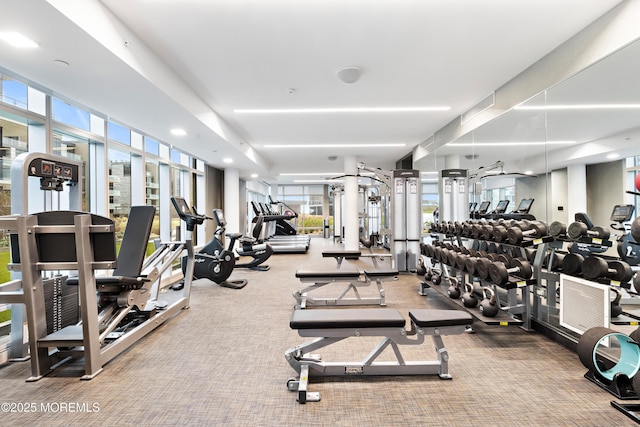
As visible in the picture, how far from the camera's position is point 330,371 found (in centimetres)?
230

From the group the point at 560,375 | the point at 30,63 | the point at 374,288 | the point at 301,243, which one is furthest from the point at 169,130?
the point at 301,243

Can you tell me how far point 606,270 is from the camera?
2.49m

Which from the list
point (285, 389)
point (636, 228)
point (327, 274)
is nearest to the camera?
point (636, 228)

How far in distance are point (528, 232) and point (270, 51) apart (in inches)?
117

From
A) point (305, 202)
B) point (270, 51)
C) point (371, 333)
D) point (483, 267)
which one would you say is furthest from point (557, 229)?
point (305, 202)

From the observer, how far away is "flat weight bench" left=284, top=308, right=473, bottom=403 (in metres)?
2.18

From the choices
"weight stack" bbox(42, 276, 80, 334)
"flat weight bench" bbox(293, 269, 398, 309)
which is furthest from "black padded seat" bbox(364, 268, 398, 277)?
"weight stack" bbox(42, 276, 80, 334)

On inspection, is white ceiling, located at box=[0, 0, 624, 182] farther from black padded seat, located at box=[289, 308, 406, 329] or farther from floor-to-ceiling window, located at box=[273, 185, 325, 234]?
floor-to-ceiling window, located at box=[273, 185, 325, 234]

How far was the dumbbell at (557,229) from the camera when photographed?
2975mm

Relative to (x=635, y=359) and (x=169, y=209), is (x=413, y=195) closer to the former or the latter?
(x=635, y=359)

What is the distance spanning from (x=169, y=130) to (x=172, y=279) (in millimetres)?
2458

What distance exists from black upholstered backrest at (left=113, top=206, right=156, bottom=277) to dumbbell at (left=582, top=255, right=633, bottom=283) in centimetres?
358

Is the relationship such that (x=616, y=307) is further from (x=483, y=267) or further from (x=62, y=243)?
(x=62, y=243)

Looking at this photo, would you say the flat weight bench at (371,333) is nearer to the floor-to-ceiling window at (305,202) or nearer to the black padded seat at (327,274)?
the black padded seat at (327,274)
